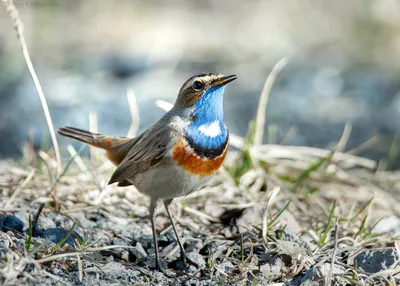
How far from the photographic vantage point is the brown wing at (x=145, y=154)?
4789 mm

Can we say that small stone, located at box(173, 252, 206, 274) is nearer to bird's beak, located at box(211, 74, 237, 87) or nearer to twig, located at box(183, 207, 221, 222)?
twig, located at box(183, 207, 221, 222)

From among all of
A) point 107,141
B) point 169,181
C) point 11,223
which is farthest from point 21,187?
point 169,181

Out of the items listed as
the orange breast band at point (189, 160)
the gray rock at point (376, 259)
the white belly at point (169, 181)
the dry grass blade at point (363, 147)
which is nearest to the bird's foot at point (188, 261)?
the white belly at point (169, 181)

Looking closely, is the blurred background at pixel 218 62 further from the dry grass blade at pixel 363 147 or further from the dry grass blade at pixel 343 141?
the dry grass blade at pixel 343 141

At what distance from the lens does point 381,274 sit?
402cm

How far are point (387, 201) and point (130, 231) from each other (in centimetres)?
246

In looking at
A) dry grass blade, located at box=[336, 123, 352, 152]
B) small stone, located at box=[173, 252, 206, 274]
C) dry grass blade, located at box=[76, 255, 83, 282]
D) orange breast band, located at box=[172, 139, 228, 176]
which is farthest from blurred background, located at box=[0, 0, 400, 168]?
dry grass blade, located at box=[76, 255, 83, 282]

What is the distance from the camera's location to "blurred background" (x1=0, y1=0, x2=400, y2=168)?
966 cm

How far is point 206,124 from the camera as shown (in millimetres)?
4832

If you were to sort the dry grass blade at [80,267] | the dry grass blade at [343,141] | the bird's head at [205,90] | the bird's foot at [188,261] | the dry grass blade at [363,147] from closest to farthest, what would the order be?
1. the dry grass blade at [80,267]
2. the bird's foot at [188,261]
3. the bird's head at [205,90]
4. the dry grass blade at [343,141]
5. the dry grass blade at [363,147]

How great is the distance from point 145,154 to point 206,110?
1.75ft

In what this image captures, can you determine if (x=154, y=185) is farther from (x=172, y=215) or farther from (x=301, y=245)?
(x=301, y=245)

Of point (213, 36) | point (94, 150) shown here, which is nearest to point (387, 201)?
point (94, 150)

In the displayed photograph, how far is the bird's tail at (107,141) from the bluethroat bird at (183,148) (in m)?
0.40
